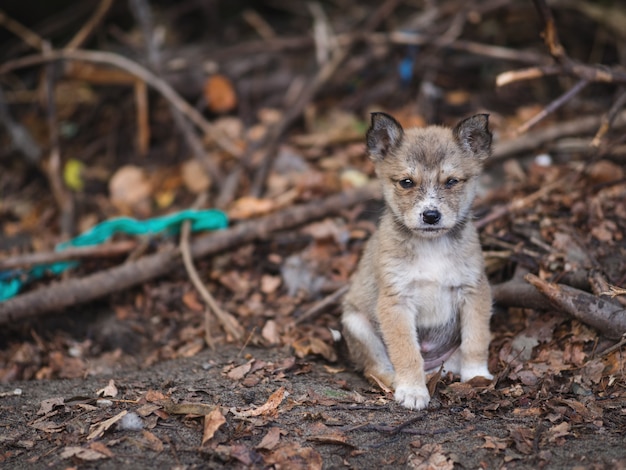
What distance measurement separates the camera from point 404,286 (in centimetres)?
506

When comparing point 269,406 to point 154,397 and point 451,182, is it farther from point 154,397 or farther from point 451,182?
point 451,182

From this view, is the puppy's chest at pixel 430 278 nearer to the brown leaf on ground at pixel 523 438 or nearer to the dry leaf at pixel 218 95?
the brown leaf on ground at pixel 523 438

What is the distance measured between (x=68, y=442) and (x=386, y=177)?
3.01m

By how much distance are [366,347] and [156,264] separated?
106 inches

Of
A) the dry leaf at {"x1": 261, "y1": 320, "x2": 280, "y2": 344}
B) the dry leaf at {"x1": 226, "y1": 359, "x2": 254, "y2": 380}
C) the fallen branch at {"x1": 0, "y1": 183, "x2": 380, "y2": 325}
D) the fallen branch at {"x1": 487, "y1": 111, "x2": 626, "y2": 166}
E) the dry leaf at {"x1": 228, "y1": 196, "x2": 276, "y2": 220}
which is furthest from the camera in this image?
the fallen branch at {"x1": 487, "y1": 111, "x2": 626, "y2": 166}

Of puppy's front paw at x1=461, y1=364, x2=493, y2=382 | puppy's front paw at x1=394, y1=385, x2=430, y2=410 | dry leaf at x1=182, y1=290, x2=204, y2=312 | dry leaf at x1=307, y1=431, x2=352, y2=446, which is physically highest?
dry leaf at x1=307, y1=431, x2=352, y2=446

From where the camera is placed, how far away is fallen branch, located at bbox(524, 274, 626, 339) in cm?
485

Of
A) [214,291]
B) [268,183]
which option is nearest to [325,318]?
[214,291]

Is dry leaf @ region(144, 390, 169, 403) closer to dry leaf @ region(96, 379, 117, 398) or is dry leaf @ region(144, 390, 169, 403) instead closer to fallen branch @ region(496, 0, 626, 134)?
dry leaf @ region(96, 379, 117, 398)

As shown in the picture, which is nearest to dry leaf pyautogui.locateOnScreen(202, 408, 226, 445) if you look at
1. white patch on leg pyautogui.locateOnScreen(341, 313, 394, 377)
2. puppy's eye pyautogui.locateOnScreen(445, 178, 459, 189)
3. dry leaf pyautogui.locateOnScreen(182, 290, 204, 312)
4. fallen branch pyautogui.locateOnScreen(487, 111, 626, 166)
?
white patch on leg pyautogui.locateOnScreen(341, 313, 394, 377)

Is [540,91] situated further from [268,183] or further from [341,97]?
[268,183]

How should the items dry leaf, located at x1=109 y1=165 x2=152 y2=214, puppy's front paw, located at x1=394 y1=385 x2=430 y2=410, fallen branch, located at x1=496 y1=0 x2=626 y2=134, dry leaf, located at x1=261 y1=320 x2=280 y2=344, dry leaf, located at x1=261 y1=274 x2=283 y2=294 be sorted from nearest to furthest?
puppy's front paw, located at x1=394 y1=385 x2=430 y2=410
dry leaf, located at x1=261 y1=320 x2=280 y2=344
fallen branch, located at x1=496 y1=0 x2=626 y2=134
dry leaf, located at x1=261 y1=274 x2=283 y2=294
dry leaf, located at x1=109 y1=165 x2=152 y2=214

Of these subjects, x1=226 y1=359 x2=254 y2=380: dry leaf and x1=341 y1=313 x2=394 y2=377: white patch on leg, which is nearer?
x1=226 y1=359 x2=254 y2=380: dry leaf

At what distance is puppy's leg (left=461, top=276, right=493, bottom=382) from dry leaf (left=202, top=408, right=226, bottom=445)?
6.45 ft
